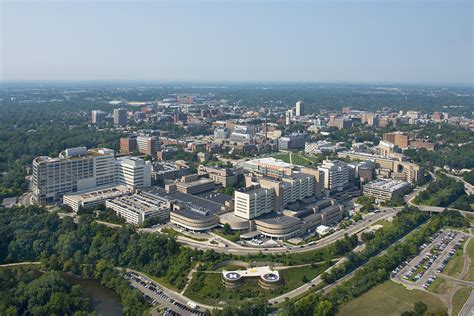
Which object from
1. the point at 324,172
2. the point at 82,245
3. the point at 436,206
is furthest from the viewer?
the point at 324,172

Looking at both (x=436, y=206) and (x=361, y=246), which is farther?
(x=436, y=206)

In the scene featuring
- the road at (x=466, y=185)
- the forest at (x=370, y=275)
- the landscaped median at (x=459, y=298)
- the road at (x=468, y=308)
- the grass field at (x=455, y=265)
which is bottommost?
the road at (x=468, y=308)

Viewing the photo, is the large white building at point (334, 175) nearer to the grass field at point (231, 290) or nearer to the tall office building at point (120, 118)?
the grass field at point (231, 290)

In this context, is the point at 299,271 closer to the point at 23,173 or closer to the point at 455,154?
the point at 23,173

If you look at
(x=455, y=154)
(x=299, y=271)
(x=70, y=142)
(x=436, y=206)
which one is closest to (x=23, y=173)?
(x=70, y=142)

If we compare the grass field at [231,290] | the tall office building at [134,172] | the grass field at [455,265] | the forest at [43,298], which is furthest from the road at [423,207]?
the forest at [43,298]
